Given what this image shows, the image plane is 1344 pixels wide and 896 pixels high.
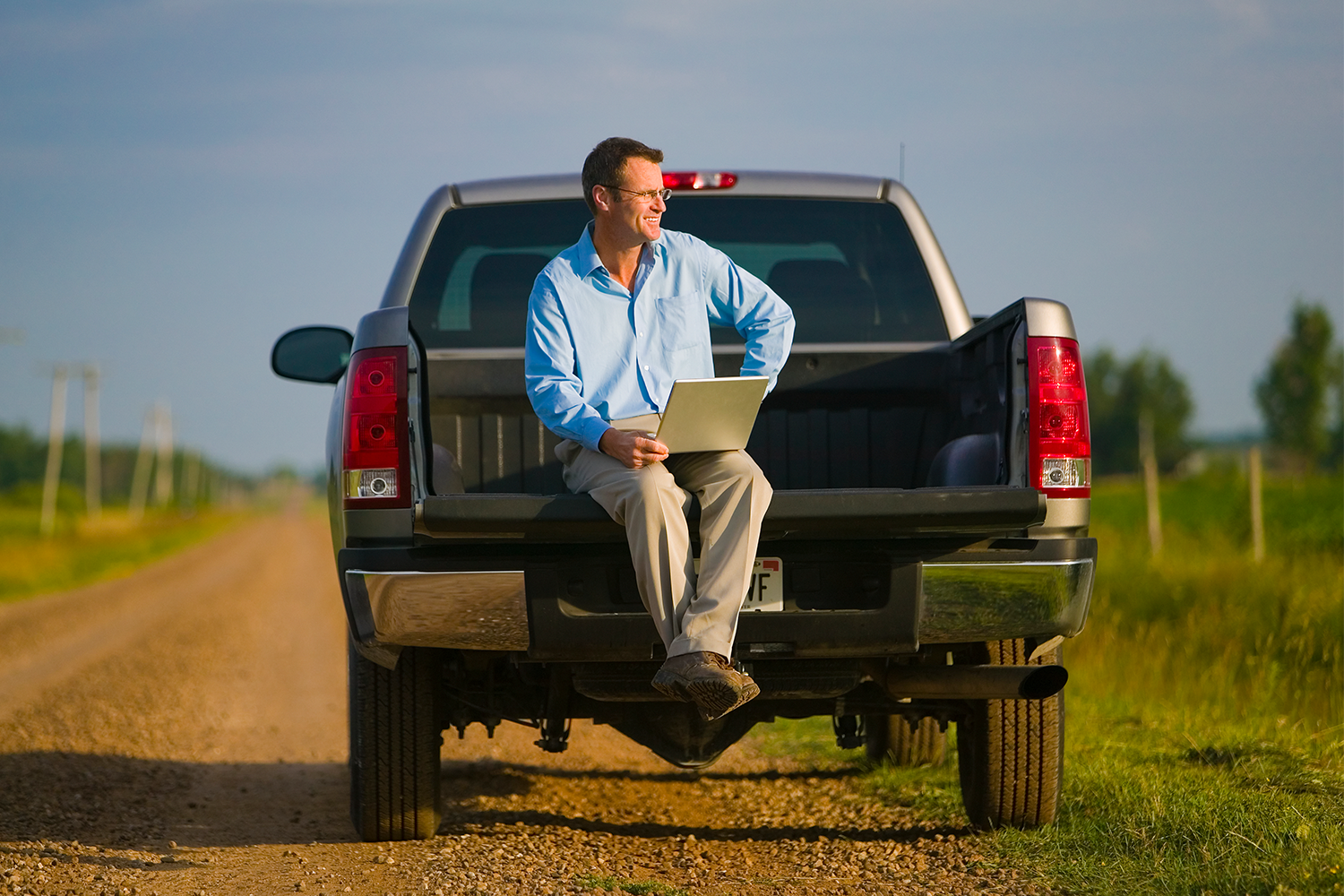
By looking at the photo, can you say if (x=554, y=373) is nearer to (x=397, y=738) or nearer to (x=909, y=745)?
(x=397, y=738)

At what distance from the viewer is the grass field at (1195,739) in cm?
353

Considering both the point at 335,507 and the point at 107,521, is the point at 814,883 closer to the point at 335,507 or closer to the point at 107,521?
the point at 335,507

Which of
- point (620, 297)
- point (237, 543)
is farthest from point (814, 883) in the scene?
point (237, 543)

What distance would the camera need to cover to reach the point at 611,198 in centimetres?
376

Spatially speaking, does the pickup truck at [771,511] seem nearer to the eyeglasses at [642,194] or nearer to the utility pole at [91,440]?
the eyeglasses at [642,194]

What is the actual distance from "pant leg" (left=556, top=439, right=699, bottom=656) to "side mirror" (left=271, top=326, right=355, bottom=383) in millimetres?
1705

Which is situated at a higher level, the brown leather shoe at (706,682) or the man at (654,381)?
the man at (654,381)

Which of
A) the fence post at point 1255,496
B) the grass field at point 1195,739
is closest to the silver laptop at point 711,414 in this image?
the grass field at point 1195,739

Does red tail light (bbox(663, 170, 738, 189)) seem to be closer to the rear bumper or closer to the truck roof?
the truck roof

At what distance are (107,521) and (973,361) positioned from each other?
2394 inches

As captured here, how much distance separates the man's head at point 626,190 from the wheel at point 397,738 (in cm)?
136

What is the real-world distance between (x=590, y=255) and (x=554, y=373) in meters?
0.39

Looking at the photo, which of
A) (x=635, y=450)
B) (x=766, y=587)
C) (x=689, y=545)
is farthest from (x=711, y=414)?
(x=766, y=587)

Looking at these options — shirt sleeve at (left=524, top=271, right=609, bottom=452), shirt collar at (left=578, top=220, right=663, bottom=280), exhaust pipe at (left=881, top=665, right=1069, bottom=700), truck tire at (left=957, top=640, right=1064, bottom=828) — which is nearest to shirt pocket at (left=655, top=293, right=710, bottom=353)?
shirt collar at (left=578, top=220, right=663, bottom=280)
